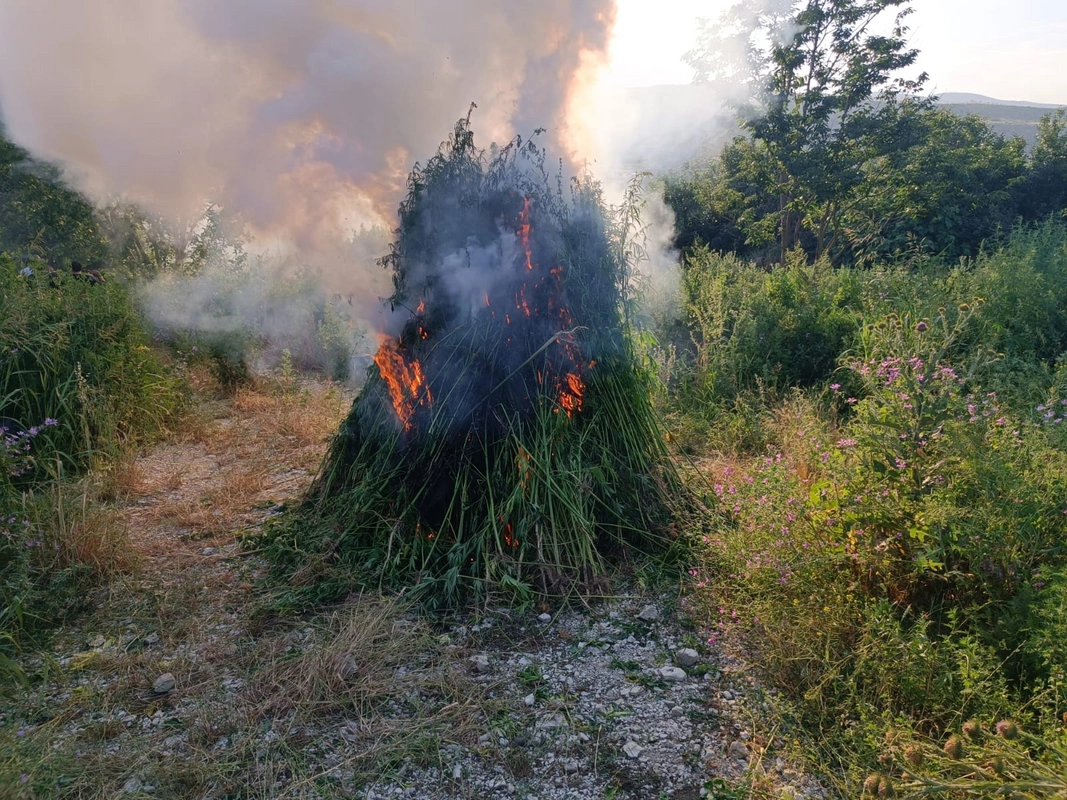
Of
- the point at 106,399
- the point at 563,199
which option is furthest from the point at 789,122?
the point at 106,399

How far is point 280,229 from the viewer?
3975 mm

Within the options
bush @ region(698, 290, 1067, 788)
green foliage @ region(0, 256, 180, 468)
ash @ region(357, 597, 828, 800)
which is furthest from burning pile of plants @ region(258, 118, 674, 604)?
green foliage @ region(0, 256, 180, 468)

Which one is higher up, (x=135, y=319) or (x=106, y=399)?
(x=135, y=319)

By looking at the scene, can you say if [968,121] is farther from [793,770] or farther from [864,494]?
[793,770]

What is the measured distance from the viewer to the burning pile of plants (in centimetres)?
335

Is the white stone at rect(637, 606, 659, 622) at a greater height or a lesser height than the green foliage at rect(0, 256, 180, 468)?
lesser

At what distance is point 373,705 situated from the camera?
2.45 meters

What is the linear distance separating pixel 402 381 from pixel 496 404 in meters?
0.62

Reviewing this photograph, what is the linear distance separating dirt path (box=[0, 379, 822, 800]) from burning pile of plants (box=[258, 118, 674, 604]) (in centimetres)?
40

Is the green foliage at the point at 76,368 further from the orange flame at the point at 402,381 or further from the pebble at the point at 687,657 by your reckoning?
the pebble at the point at 687,657

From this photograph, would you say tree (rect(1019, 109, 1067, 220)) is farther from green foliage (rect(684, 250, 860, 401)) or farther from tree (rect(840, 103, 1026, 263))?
green foliage (rect(684, 250, 860, 401))

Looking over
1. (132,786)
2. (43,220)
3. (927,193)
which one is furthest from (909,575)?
(927,193)

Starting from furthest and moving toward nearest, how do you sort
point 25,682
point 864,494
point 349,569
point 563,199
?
point 563,199 → point 349,569 → point 864,494 → point 25,682

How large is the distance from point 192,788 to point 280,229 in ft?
9.90
